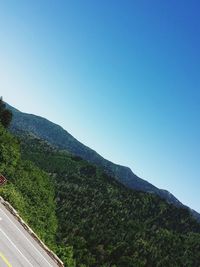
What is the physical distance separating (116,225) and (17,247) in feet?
179

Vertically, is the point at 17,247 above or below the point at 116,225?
below

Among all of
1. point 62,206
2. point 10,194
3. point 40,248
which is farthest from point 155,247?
point 40,248

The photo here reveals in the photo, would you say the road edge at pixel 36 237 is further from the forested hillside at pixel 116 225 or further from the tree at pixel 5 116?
the tree at pixel 5 116

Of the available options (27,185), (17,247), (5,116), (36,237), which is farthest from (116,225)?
(17,247)

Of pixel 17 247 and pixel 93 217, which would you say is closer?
pixel 17 247

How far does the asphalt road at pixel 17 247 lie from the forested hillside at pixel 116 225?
25.0 meters

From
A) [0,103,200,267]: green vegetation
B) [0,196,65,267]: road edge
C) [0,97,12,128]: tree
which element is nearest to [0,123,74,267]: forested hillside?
[0,103,200,267]: green vegetation

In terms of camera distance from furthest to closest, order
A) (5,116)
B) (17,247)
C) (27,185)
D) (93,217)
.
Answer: (5,116), (93,217), (27,185), (17,247)

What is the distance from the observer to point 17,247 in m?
22.7

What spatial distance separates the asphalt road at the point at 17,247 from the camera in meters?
20.7

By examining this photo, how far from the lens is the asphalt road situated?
20.7 m

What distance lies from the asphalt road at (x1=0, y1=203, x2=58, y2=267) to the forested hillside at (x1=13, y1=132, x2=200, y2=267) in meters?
25.0

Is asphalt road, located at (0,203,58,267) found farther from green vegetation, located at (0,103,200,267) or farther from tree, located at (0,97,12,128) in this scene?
tree, located at (0,97,12,128)

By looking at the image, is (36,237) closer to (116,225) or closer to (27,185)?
(27,185)
